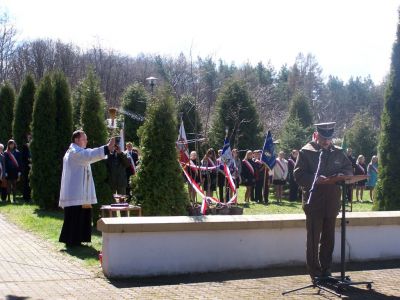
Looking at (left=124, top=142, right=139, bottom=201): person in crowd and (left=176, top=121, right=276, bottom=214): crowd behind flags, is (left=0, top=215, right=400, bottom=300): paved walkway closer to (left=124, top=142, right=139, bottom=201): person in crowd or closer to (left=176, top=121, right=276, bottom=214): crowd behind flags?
(left=176, top=121, right=276, bottom=214): crowd behind flags

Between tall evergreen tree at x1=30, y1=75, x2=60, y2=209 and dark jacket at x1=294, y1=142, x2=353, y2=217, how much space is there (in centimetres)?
992

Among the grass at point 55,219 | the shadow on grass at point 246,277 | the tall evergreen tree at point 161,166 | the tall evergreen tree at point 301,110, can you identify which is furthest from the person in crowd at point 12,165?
the tall evergreen tree at point 301,110

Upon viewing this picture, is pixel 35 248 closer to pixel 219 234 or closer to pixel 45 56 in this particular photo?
pixel 219 234

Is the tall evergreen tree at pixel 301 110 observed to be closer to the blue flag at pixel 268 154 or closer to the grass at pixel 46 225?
the blue flag at pixel 268 154

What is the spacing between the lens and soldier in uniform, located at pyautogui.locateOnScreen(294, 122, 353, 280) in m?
7.84

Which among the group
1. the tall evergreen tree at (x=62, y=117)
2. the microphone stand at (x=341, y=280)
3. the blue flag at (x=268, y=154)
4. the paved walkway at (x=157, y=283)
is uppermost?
the tall evergreen tree at (x=62, y=117)

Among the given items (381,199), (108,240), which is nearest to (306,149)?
(108,240)

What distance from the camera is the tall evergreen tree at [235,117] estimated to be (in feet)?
90.7

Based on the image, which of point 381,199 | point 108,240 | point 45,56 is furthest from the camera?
point 45,56

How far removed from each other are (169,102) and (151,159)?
1089mm

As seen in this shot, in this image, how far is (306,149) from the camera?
314 inches

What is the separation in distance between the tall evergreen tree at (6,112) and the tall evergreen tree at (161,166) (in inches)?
521

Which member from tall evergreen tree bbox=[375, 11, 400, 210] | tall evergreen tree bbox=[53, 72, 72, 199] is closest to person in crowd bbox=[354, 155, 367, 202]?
tall evergreen tree bbox=[375, 11, 400, 210]

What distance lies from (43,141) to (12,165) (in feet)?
8.39
